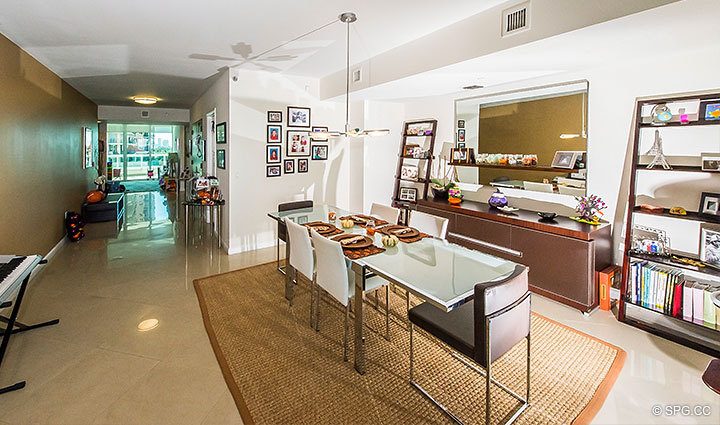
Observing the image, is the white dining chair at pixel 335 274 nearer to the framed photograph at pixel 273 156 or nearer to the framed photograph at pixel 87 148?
the framed photograph at pixel 273 156

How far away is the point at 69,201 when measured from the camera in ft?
19.4

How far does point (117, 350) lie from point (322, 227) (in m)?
1.77

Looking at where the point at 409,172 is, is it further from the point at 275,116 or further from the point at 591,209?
the point at 591,209

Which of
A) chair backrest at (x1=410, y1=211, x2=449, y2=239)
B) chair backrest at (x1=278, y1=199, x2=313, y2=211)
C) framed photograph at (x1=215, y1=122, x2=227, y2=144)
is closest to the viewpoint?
chair backrest at (x1=410, y1=211, x2=449, y2=239)

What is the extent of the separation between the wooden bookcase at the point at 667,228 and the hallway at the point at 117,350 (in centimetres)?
315

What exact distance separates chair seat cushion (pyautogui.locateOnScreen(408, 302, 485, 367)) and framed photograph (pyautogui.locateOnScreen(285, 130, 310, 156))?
3817mm

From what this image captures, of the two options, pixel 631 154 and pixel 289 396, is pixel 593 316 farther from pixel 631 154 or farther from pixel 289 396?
pixel 289 396

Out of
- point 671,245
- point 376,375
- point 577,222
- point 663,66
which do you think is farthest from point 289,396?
point 663,66

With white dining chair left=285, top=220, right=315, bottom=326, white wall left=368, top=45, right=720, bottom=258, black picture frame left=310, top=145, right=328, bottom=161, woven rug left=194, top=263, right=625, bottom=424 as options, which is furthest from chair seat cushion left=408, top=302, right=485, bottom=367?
black picture frame left=310, top=145, right=328, bottom=161

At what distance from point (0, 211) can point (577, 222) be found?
18.0 ft

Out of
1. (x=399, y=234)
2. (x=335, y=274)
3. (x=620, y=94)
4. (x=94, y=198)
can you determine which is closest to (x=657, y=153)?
(x=620, y=94)

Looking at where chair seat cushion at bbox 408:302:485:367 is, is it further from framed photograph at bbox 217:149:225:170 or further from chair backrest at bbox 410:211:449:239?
framed photograph at bbox 217:149:225:170

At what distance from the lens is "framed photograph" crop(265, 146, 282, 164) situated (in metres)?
5.25

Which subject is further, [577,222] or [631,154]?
[577,222]
